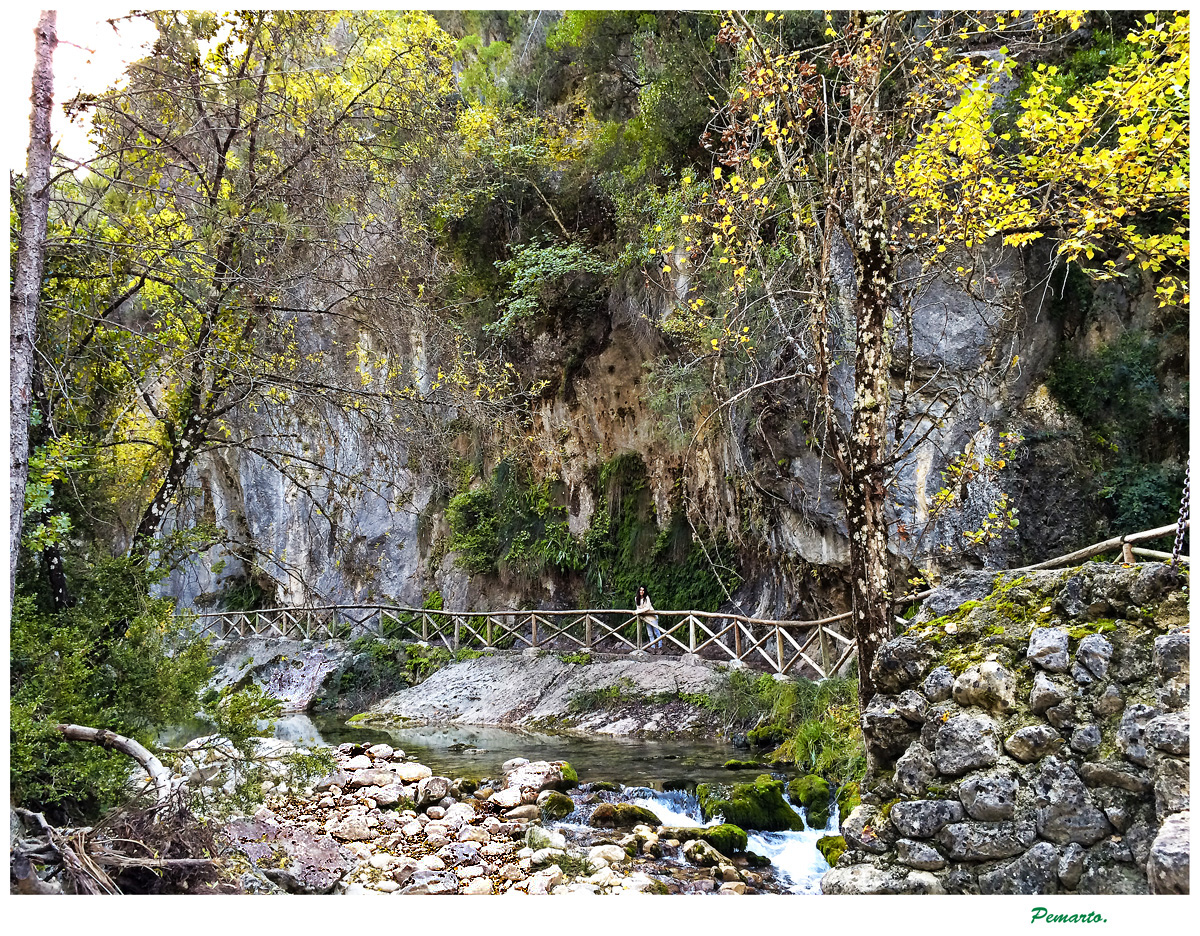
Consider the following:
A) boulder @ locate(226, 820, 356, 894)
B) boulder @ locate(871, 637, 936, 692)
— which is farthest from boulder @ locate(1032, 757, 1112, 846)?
boulder @ locate(226, 820, 356, 894)

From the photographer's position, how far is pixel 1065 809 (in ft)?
10.4

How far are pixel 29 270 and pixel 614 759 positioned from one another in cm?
671

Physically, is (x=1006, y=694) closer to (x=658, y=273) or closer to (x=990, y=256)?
(x=990, y=256)

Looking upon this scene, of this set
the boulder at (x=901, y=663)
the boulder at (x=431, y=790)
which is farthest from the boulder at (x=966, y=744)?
the boulder at (x=431, y=790)

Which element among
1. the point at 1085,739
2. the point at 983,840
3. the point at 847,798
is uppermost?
the point at 1085,739

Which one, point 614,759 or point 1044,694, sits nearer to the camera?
point 1044,694

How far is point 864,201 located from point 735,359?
493 cm

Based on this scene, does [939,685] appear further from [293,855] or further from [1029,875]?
[293,855]

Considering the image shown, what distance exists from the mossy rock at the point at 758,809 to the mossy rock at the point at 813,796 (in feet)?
0.38

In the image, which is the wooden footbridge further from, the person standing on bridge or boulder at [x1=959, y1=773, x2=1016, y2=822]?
boulder at [x1=959, y1=773, x2=1016, y2=822]
